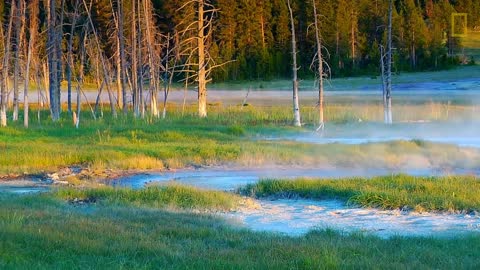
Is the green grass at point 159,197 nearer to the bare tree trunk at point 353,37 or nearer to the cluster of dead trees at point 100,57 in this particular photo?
the cluster of dead trees at point 100,57

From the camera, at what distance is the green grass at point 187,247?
9117 mm

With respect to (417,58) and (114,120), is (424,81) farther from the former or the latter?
(114,120)

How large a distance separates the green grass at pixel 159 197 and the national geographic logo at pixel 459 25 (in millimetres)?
88334

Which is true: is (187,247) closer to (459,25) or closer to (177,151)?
(177,151)

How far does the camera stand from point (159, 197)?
16.1 metres

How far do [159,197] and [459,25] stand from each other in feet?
316

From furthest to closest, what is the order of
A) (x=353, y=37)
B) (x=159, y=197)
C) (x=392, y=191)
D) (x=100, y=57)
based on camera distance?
(x=353, y=37) < (x=100, y=57) < (x=392, y=191) < (x=159, y=197)

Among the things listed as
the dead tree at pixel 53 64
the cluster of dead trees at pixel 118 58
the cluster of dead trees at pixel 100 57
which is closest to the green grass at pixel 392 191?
the cluster of dead trees at pixel 118 58

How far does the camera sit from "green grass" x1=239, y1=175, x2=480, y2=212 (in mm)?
15492

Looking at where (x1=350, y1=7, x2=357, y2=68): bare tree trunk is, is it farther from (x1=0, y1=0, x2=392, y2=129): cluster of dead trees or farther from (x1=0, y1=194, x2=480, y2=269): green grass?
(x1=0, y1=194, x2=480, y2=269): green grass

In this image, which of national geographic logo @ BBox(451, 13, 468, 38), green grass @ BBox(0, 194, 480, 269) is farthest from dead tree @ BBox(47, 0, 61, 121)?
national geographic logo @ BBox(451, 13, 468, 38)

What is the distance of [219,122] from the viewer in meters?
37.8

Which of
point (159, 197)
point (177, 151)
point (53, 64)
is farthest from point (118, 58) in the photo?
point (159, 197)

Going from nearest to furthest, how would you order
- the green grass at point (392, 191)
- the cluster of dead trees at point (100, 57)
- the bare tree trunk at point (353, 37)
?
1. the green grass at point (392, 191)
2. the cluster of dead trees at point (100, 57)
3. the bare tree trunk at point (353, 37)
